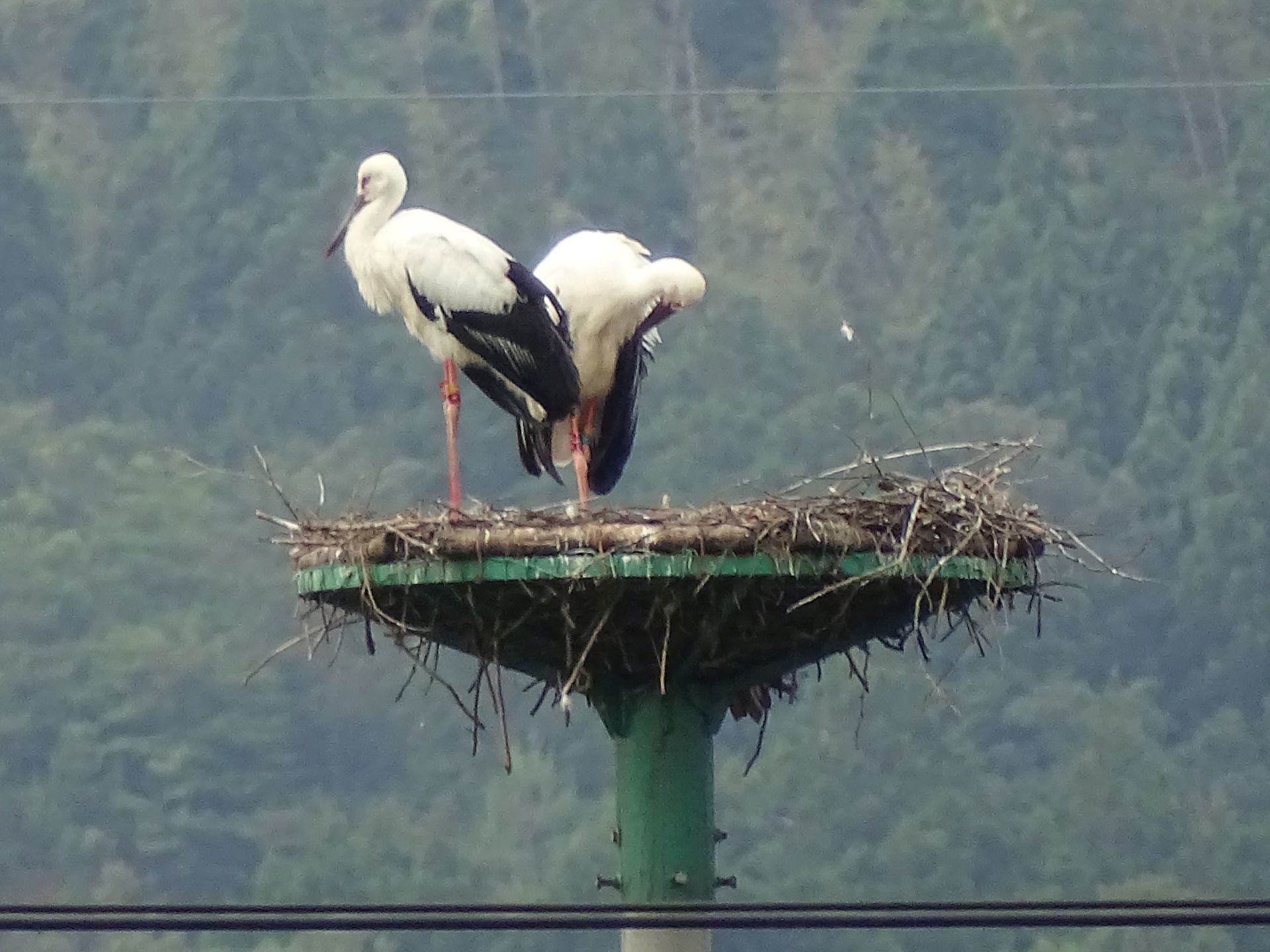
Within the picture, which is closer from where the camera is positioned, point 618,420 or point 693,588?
point 693,588

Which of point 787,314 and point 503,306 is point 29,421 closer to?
point 787,314

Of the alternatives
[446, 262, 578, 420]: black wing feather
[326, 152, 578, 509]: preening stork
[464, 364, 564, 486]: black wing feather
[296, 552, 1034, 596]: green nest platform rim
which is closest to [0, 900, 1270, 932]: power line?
[296, 552, 1034, 596]: green nest platform rim

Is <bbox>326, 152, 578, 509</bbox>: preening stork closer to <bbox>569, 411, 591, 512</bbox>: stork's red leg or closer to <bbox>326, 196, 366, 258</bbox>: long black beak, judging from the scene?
<bbox>326, 196, 366, 258</bbox>: long black beak

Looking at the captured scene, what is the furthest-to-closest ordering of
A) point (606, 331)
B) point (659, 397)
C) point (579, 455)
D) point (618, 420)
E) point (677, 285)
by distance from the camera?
point (659, 397)
point (618, 420)
point (579, 455)
point (606, 331)
point (677, 285)

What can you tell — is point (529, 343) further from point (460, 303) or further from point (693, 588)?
point (693, 588)

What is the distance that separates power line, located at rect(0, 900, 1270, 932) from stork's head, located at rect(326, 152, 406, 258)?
13.8 ft

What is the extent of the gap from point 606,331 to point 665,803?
209 cm

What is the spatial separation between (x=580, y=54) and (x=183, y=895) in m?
16.0

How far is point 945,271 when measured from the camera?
29.6 metres

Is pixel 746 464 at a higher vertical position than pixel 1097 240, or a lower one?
lower

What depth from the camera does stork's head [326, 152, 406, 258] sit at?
24.1ft

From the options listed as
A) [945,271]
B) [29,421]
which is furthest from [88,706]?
[945,271]

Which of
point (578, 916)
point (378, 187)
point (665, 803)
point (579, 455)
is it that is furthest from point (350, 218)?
point (578, 916)

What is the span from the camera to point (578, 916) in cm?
328
